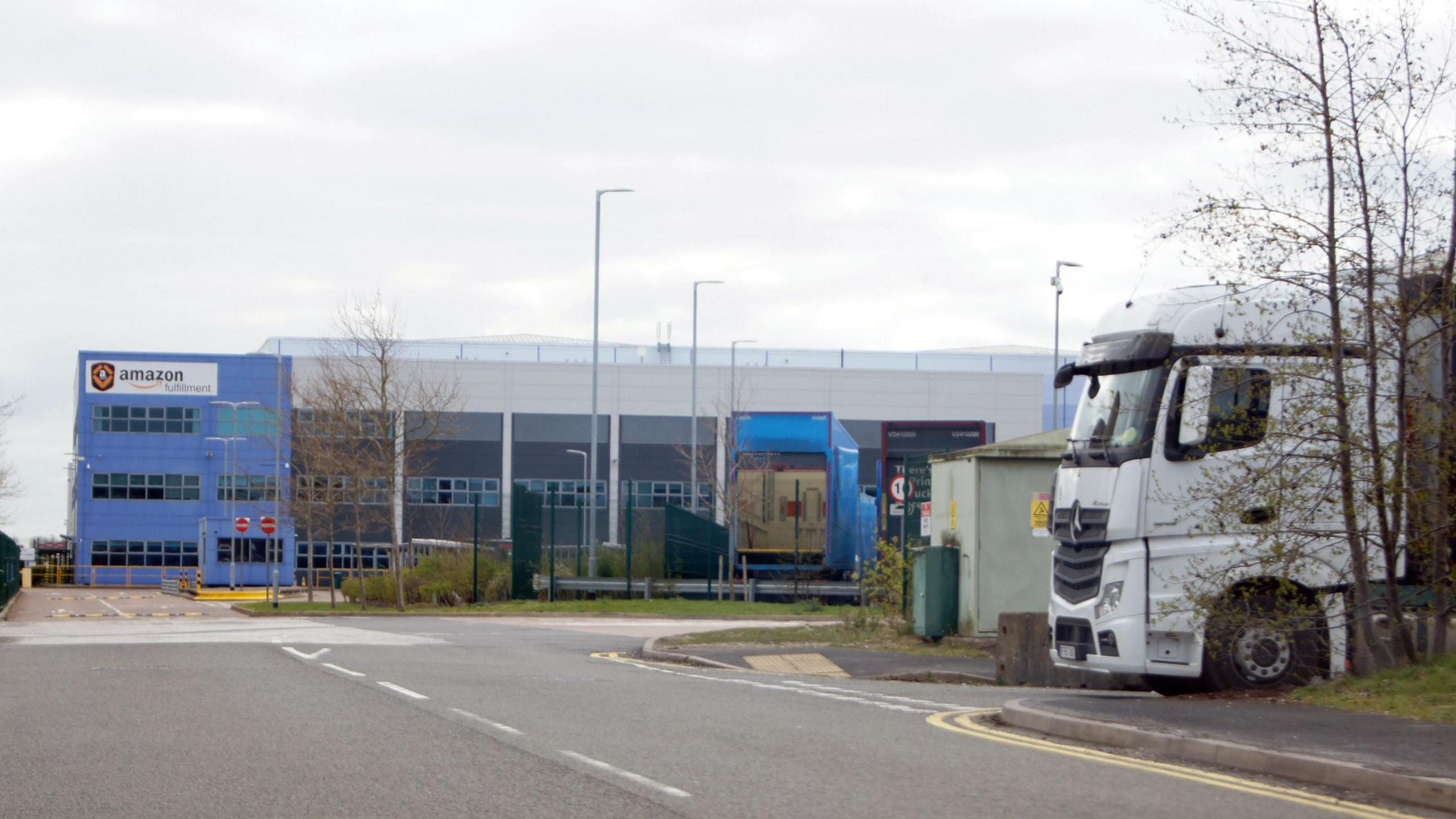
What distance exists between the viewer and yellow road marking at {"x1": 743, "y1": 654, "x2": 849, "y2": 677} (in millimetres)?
18156

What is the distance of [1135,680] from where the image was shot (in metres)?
15.4

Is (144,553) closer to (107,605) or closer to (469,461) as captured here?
(469,461)

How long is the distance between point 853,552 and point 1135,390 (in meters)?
25.2

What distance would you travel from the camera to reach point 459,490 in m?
85.6

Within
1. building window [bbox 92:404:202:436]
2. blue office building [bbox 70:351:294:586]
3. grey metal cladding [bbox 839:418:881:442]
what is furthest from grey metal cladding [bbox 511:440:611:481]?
building window [bbox 92:404:202:436]

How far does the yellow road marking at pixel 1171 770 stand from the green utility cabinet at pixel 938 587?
789 cm

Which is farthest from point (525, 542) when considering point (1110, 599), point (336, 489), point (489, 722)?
point (489, 722)

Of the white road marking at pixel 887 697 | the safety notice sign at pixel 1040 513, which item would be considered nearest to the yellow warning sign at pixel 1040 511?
the safety notice sign at pixel 1040 513

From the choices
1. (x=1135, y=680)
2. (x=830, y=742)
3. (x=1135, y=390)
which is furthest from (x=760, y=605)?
(x=830, y=742)

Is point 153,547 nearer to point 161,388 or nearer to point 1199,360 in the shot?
point 161,388

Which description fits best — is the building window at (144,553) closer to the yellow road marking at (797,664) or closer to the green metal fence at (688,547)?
the green metal fence at (688,547)

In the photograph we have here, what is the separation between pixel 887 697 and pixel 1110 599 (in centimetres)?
215

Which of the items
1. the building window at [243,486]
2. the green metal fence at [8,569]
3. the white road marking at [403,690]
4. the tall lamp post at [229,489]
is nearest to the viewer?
the white road marking at [403,690]

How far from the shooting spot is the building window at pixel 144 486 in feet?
287
